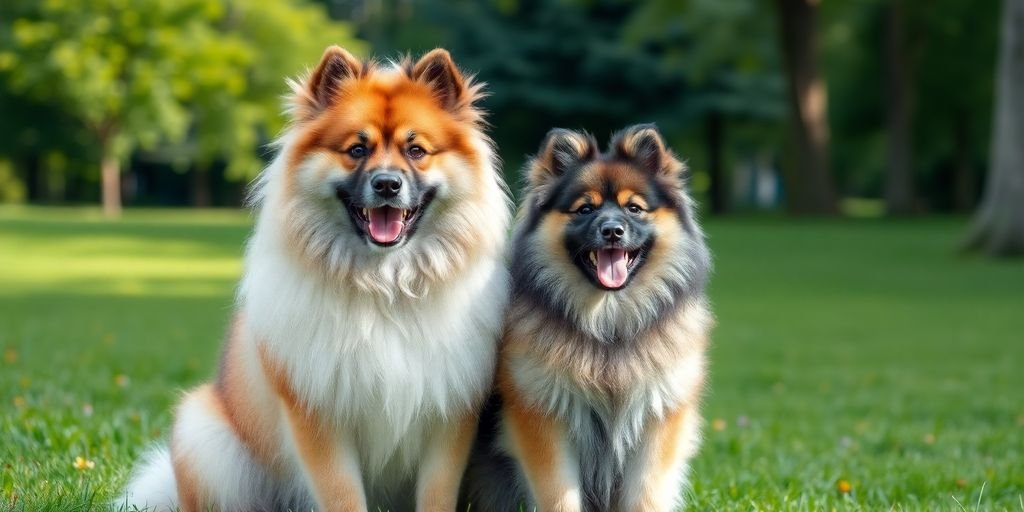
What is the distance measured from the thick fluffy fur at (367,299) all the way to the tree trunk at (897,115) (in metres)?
34.8

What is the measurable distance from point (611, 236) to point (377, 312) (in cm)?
99

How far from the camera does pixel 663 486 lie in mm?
4652

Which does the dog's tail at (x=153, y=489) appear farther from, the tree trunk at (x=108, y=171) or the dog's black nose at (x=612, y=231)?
the tree trunk at (x=108, y=171)

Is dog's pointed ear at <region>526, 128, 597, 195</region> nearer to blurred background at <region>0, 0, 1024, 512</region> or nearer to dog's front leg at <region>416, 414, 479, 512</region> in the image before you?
blurred background at <region>0, 0, 1024, 512</region>

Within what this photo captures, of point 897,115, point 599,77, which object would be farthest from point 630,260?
point 599,77

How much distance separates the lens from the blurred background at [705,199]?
7.27m

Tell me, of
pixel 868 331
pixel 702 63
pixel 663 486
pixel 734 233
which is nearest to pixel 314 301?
pixel 663 486

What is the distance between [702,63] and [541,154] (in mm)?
29296

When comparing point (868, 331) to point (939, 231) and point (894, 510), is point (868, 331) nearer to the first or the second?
point (894, 510)

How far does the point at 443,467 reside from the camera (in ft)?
15.0

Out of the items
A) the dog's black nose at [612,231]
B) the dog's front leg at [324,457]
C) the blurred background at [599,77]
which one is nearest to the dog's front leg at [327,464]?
the dog's front leg at [324,457]

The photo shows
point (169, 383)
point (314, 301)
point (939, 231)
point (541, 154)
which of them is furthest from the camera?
point (939, 231)

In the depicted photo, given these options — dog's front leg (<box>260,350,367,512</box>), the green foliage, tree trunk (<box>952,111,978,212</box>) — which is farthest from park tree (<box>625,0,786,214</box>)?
dog's front leg (<box>260,350,367,512</box>)

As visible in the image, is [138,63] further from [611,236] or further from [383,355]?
[611,236]
